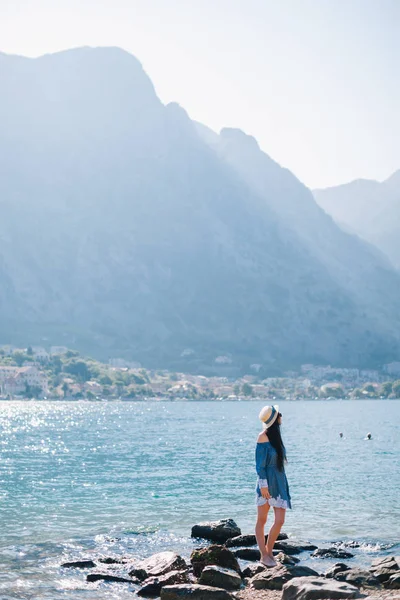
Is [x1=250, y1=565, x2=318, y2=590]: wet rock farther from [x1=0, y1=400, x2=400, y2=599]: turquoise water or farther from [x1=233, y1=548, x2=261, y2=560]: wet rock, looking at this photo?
[x1=233, y1=548, x2=261, y2=560]: wet rock

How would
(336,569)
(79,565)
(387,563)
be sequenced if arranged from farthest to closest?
(79,565)
(387,563)
(336,569)

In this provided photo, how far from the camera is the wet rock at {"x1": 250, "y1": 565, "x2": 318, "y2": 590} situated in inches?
642

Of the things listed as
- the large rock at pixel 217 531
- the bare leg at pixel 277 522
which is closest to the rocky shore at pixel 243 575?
the bare leg at pixel 277 522

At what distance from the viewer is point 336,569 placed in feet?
60.6

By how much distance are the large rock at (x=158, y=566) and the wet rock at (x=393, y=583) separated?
16.0 feet

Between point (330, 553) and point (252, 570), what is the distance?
13.5 feet

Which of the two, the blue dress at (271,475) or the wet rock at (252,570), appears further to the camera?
the wet rock at (252,570)

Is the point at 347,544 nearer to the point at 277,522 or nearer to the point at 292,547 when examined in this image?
the point at 292,547

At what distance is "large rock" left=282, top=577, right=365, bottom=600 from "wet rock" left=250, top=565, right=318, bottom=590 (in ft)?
7.35

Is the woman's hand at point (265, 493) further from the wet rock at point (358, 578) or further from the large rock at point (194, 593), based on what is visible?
the wet rock at point (358, 578)

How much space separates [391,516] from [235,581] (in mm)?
14947

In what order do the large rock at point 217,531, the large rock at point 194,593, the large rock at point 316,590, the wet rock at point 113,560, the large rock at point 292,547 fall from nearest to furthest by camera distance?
the large rock at point 316,590, the large rock at point 194,593, the wet rock at point 113,560, the large rock at point 292,547, the large rock at point 217,531

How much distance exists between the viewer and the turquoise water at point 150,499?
22.3 meters

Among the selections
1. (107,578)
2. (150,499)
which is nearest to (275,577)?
(107,578)
